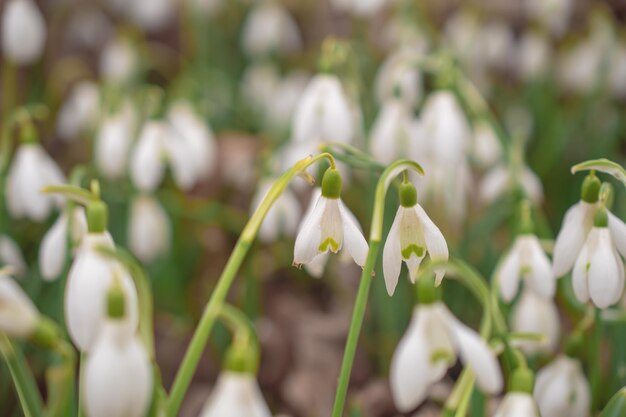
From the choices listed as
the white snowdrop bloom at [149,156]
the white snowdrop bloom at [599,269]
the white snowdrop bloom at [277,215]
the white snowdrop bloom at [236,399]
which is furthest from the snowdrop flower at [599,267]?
the white snowdrop bloom at [149,156]

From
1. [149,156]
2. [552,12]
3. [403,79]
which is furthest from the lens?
[552,12]

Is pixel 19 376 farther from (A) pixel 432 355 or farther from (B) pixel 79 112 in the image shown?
(B) pixel 79 112

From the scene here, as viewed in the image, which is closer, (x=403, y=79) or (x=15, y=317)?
(x=15, y=317)

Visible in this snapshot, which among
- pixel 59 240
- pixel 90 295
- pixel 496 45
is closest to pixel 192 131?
pixel 59 240

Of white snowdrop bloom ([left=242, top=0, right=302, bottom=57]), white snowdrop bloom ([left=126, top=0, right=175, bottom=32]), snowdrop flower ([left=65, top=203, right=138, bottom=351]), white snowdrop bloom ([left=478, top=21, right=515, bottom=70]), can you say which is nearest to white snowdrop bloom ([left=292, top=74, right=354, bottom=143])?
snowdrop flower ([left=65, top=203, right=138, bottom=351])

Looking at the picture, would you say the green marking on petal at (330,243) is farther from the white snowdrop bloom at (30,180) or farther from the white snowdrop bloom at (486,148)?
the white snowdrop bloom at (486,148)

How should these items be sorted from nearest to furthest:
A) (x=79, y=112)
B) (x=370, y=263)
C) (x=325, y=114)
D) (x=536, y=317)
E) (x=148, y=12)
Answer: (x=370, y=263) → (x=536, y=317) → (x=325, y=114) → (x=79, y=112) → (x=148, y=12)
